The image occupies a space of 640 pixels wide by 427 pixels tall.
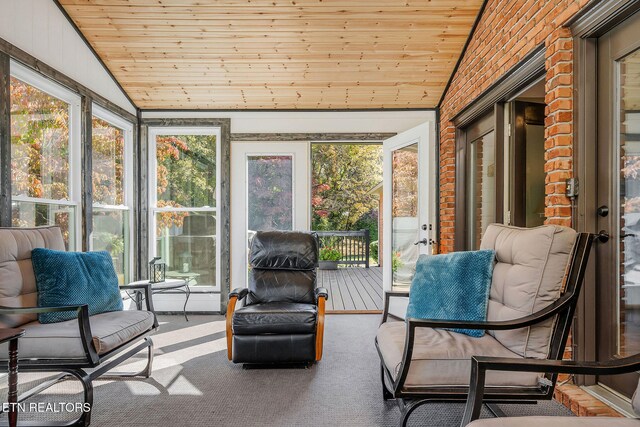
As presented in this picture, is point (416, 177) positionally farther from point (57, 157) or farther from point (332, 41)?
point (57, 157)

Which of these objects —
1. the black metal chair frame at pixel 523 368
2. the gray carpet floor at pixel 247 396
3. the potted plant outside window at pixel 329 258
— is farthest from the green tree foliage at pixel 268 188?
the potted plant outside window at pixel 329 258

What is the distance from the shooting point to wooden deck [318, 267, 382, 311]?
4.87 metres

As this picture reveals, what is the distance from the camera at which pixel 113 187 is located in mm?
4148

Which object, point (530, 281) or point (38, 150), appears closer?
point (530, 281)

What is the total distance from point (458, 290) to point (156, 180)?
389 centimetres

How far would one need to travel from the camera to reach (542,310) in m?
1.64

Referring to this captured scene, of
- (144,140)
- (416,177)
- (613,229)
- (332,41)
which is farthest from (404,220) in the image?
(144,140)

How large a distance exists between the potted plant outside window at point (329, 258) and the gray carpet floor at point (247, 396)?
5223mm

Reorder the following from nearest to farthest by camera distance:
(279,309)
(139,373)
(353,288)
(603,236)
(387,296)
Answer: (603,236) → (387,296) → (139,373) → (279,309) → (353,288)

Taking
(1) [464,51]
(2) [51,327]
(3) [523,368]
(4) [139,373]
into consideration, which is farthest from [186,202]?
(3) [523,368]

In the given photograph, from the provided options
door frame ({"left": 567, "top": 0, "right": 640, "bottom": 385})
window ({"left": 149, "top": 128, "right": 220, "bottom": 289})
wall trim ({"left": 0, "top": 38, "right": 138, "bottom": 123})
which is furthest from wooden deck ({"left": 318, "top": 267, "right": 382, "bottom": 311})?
wall trim ({"left": 0, "top": 38, "right": 138, "bottom": 123})

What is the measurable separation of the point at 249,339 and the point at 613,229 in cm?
240

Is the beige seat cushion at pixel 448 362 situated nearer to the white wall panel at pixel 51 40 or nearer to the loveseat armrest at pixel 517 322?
the loveseat armrest at pixel 517 322

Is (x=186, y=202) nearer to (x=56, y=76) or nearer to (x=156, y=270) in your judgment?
(x=156, y=270)
